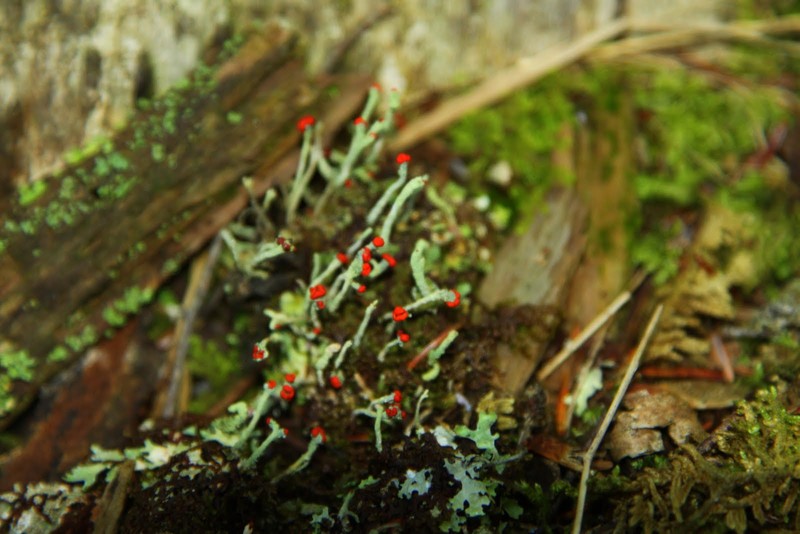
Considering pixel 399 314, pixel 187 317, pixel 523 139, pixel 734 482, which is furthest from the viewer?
pixel 523 139

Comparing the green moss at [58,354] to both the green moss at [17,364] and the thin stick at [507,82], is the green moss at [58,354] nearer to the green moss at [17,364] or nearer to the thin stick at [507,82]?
the green moss at [17,364]

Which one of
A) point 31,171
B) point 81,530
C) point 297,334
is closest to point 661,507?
point 297,334

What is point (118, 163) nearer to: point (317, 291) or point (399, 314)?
point (317, 291)

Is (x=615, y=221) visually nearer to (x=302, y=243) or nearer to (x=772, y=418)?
(x=772, y=418)

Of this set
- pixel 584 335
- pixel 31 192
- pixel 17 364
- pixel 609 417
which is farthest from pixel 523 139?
pixel 17 364

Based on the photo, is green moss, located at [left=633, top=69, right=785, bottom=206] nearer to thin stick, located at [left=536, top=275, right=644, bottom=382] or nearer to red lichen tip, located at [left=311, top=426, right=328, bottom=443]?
thin stick, located at [left=536, top=275, right=644, bottom=382]

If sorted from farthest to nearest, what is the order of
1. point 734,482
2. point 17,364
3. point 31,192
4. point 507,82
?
point 507,82 → point 31,192 → point 17,364 → point 734,482
